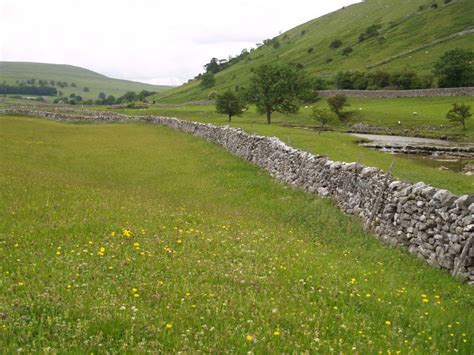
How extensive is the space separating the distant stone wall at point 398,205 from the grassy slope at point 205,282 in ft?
1.82

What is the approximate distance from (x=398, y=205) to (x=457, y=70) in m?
91.7

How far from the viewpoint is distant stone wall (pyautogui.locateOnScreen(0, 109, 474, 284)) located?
11.3 metres

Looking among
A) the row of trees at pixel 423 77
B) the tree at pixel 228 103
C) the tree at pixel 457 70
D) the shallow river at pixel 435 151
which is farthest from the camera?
the row of trees at pixel 423 77

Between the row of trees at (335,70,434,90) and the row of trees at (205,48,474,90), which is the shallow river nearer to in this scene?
the row of trees at (205,48,474,90)

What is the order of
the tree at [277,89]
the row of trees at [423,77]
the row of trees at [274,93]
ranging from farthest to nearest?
the row of trees at [423,77] → the tree at [277,89] → the row of trees at [274,93]

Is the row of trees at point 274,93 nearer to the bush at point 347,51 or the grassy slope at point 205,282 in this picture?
the grassy slope at point 205,282

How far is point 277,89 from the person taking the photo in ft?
244

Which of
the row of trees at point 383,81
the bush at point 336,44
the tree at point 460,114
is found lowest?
the tree at point 460,114

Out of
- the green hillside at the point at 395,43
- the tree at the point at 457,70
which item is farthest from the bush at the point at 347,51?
the tree at the point at 457,70

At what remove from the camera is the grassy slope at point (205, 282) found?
652 centimetres

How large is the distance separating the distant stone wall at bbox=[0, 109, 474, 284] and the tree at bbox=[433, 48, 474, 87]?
82126 mm

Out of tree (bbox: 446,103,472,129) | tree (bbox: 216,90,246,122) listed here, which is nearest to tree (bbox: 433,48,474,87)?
tree (bbox: 446,103,472,129)

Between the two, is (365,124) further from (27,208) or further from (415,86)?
(27,208)

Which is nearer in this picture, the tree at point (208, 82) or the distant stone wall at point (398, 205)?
the distant stone wall at point (398, 205)
